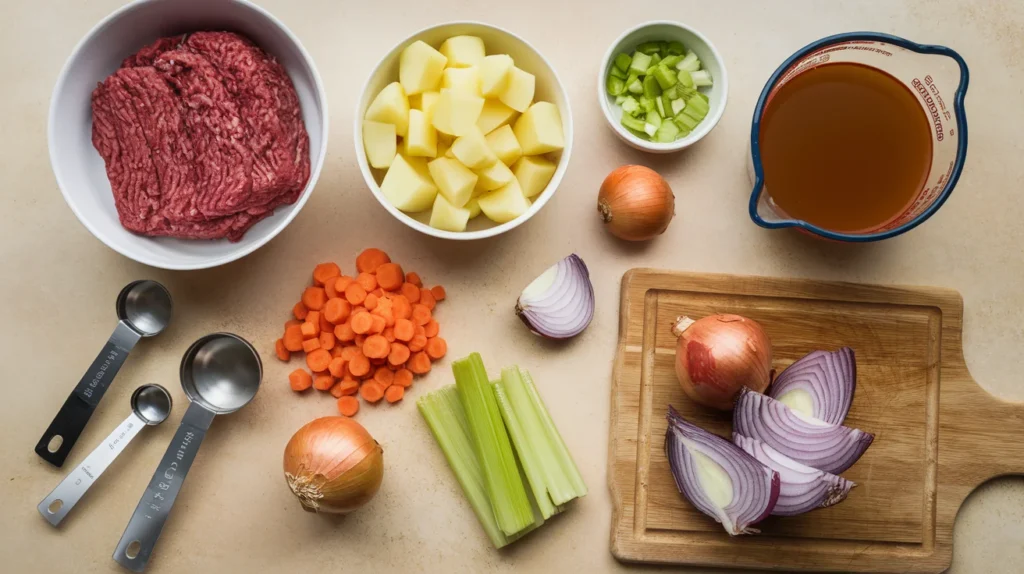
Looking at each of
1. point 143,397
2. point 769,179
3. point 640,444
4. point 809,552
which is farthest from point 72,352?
point 809,552

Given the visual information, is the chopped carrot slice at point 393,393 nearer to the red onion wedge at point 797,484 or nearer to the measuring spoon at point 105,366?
the measuring spoon at point 105,366

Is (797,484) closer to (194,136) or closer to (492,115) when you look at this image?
(492,115)

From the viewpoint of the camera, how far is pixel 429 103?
5.70ft

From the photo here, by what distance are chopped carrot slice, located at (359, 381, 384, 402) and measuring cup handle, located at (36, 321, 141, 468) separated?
1.87 ft

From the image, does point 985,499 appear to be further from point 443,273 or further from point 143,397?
point 143,397

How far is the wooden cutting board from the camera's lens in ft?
6.36

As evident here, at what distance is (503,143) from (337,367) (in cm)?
70

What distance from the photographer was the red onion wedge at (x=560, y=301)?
1890 mm

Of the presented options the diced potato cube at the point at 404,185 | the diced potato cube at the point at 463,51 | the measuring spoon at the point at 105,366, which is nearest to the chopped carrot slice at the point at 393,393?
the diced potato cube at the point at 404,185

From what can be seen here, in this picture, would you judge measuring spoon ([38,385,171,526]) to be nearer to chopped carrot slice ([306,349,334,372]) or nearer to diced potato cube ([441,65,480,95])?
chopped carrot slice ([306,349,334,372])

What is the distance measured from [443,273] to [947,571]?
1.56 meters

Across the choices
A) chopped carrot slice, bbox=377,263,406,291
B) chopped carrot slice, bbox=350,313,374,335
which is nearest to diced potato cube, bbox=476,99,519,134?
chopped carrot slice, bbox=377,263,406,291

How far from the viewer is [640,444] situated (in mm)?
1942

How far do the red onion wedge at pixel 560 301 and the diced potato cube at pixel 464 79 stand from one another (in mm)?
490
